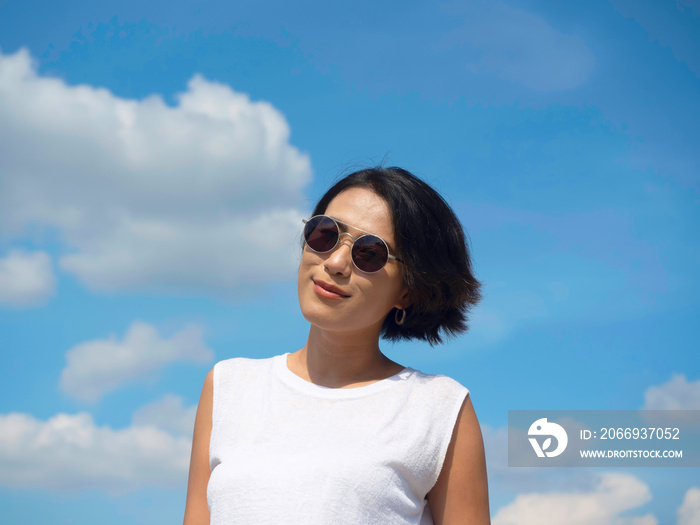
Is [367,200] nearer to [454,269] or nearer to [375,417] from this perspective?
[454,269]

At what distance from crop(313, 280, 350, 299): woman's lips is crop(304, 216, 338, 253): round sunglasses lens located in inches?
8.7

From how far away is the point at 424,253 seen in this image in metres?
4.04

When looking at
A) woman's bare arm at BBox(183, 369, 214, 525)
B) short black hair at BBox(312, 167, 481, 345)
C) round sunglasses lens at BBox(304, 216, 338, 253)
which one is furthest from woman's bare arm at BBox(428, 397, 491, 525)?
woman's bare arm at BBox(183, 369, 214, 525)

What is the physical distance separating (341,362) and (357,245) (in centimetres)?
76

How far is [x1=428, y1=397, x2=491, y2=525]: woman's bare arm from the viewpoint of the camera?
3707mm

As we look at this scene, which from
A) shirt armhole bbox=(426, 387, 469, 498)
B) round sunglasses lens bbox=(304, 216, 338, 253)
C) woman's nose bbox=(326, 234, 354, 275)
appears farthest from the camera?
round sunglasses lens bbox=(304, 216, 338, 253)

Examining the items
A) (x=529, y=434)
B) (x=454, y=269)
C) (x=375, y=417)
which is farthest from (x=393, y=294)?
(x=529, y=434)

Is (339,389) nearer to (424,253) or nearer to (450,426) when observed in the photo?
(450,426)

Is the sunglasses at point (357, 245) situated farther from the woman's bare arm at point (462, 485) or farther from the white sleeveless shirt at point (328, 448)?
the woman's bare arm at point (462, 485)

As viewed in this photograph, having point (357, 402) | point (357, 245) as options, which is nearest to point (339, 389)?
point (357, 402)

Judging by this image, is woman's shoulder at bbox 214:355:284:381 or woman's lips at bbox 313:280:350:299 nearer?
woman's lips at bbox 313:280:350:299

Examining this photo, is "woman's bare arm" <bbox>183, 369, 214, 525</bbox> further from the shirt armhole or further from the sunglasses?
the shirt armhole

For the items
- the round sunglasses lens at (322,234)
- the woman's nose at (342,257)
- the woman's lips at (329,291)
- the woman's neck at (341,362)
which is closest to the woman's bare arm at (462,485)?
the woman's neck at (341,362)

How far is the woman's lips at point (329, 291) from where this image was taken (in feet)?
12.6
